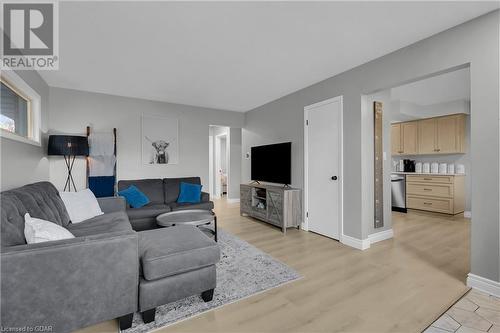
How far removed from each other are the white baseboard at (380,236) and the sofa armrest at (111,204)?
3569 millimetres

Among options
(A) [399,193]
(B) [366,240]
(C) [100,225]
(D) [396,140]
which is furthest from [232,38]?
(D) [396,140]

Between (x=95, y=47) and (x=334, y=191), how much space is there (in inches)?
138

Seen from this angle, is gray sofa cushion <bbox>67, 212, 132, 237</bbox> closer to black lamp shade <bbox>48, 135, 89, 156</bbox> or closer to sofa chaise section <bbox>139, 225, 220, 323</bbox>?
sofa chaise section <bbox>139, 225, 220, 323</bbox>

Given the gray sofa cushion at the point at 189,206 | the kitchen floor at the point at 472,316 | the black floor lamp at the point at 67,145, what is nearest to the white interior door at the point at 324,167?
the kitchen floor at the point at 472,316

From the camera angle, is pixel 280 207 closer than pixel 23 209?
No

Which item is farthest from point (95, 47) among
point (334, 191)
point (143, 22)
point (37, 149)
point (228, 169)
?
point (228, 169)

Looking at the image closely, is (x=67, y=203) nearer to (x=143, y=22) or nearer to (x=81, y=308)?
(x=81, y=308)

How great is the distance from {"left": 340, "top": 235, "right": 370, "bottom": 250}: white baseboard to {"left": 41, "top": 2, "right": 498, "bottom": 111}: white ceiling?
7.58ft

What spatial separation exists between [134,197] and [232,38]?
286 centimetres

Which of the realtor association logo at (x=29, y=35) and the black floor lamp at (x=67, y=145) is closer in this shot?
the realtor association logo at (x=29, y=35)

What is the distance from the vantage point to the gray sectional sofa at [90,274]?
125 centimetres

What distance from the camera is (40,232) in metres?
1.45

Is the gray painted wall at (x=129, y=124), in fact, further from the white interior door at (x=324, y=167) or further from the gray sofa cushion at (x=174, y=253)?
the gray sofa cushion at (x=174, y=253)

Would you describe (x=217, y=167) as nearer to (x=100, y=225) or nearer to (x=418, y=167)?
(x=100, y=225)
